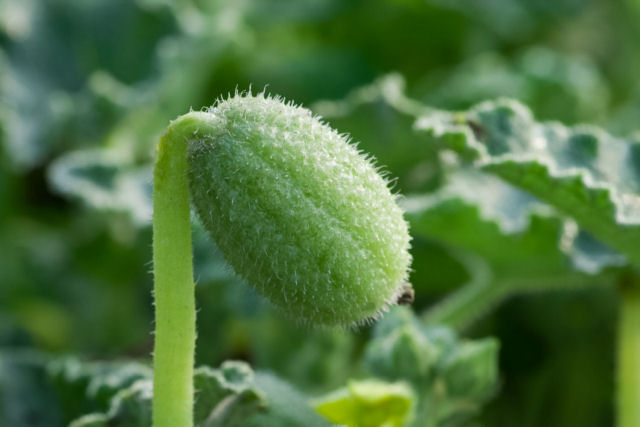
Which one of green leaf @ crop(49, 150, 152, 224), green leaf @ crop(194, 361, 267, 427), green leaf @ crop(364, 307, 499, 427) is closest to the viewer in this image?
green leaf @ crop(194, 361, 267, 427)

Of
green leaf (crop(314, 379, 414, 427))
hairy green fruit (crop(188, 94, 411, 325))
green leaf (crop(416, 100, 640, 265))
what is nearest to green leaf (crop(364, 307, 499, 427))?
green leaf (crop(314, 379, 414, 427))

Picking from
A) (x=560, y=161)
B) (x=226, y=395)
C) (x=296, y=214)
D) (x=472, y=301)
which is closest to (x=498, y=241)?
(x=472, y=301)

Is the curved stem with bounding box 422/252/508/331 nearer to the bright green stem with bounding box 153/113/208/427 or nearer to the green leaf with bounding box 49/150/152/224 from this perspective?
the green leaf with bounding box 49/150/152/224

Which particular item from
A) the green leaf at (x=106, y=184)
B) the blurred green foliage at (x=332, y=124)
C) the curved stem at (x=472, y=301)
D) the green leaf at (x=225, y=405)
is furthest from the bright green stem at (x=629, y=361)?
the green leaf at (x=106, y=184)

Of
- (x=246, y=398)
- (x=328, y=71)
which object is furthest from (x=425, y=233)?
(x=328, y=71)

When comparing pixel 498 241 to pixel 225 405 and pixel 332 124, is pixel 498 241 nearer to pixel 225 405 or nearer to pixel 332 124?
pixel 332 124

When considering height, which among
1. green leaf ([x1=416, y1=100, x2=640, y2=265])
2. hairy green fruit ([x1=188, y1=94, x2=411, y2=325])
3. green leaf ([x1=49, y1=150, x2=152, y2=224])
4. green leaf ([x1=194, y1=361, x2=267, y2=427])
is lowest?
green leaf ([x1=194, y1=361, x2=267, y2=427])
